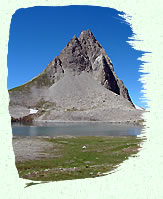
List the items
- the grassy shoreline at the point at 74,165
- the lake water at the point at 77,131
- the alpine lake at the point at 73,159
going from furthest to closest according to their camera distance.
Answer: the lake water at the point at 77,131 < the alpine lake at the point at 73,159 < the grassy shoreline at the point at 74,165

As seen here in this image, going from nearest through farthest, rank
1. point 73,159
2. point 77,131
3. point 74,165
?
point 74,165, point 73,159, point 77,131

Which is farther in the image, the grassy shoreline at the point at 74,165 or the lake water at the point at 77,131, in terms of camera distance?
the lake water at the point at 77,131

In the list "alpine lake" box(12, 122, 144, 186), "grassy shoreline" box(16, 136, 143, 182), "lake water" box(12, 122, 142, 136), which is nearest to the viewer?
"grassy shoreline" box(16, 136, 143, 182)

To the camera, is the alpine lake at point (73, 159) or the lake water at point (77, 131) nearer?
the alpine lake at point (73, 159)

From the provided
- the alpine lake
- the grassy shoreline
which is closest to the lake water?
the alpine lake

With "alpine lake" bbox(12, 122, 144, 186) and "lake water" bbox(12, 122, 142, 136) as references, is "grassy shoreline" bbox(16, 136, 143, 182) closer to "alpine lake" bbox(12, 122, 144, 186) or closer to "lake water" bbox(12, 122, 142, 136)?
"alpine lake" bbox(12, 122, 144, 186)

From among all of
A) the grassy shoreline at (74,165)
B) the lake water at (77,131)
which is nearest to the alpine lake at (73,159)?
the grassy shoreline at (74,165)

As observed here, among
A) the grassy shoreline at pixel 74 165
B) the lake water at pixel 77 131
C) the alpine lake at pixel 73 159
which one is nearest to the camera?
the grassy shoreline at pixel 74 165

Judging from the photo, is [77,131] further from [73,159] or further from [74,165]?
[74,165]

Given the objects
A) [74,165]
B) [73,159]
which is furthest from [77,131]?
[74,165]

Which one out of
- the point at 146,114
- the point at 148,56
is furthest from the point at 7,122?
the point at 148,56

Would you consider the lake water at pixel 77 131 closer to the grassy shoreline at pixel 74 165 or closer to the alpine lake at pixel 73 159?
the alpine lake at pixel 73 159

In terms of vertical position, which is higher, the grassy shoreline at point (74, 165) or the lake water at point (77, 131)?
the grassy shoreline at point (74, 165)
